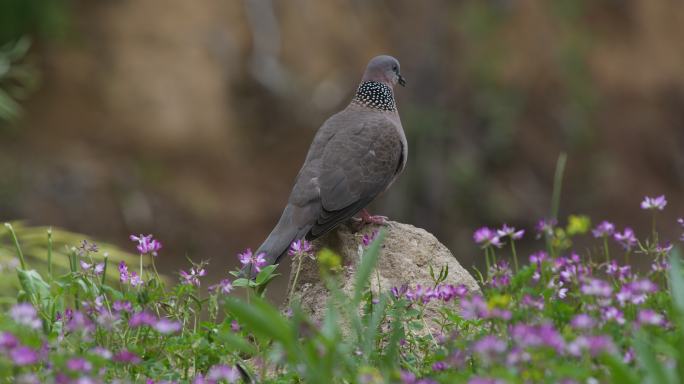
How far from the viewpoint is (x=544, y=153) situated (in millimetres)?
14453

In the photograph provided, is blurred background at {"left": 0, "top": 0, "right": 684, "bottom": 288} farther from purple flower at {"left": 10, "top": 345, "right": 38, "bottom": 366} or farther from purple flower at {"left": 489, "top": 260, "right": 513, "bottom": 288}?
purple flower at {"left": 10, "top": 345, "right": 38, "bottom": 366}

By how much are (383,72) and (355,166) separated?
2.93 feet

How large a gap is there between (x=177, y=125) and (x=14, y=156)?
1939mm

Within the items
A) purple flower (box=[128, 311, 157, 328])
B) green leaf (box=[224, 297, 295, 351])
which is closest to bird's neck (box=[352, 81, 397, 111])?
purple flower (box=[128, 311, 157, 328])

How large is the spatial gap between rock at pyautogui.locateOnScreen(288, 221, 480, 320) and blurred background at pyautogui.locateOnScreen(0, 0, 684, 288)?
7492mm

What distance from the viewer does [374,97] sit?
5.48 meters

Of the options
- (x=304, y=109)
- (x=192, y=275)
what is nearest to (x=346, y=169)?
(x=192, y=275)

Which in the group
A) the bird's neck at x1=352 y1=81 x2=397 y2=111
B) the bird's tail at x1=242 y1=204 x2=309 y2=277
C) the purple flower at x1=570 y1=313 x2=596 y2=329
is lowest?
the purple flower at x1=570 y1=313 x2=596 y2=329

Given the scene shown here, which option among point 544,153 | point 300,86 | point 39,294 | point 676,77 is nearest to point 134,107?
point 300,86

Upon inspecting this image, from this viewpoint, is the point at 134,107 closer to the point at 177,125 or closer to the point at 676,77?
the point at 177,125

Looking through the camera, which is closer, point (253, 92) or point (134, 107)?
point (134, 107)

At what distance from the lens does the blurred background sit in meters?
12.4

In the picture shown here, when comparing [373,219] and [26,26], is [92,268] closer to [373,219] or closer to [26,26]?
[373,219]

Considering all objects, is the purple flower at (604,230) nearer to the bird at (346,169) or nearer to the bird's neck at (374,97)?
the bird at (346,169)
